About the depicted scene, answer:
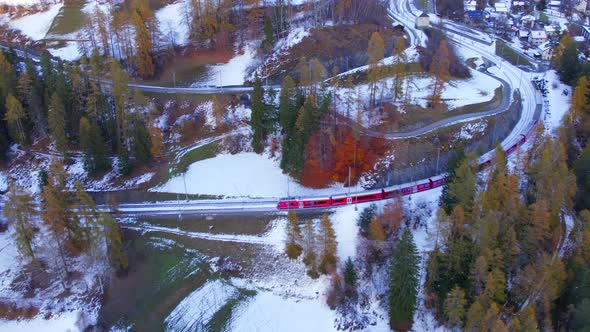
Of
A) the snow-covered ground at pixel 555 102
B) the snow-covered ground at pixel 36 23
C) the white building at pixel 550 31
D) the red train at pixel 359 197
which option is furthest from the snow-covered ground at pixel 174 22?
the white building at pixel 550 31

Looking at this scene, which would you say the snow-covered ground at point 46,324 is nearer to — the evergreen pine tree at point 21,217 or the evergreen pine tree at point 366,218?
the evergreen pine tree at point 21,217

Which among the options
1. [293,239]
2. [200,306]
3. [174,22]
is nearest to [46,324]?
[200,306]

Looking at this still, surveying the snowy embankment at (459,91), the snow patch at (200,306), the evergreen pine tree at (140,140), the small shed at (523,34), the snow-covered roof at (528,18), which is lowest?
the snow patch at (200,306)

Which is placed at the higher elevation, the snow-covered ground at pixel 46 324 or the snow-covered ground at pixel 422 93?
the snow-covered ground at pixel 422 93

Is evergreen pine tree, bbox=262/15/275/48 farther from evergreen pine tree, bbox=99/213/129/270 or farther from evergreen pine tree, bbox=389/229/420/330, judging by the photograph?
evergreen pine tree, bbox=389/229/420/330

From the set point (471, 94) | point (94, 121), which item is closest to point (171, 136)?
point (94, 121)

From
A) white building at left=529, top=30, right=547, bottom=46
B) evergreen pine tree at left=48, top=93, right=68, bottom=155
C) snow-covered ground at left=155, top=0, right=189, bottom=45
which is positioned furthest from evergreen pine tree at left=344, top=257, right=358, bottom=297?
white building at left=529, top=30, right=547, bottom=46

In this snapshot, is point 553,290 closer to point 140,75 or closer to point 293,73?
point 293,73
